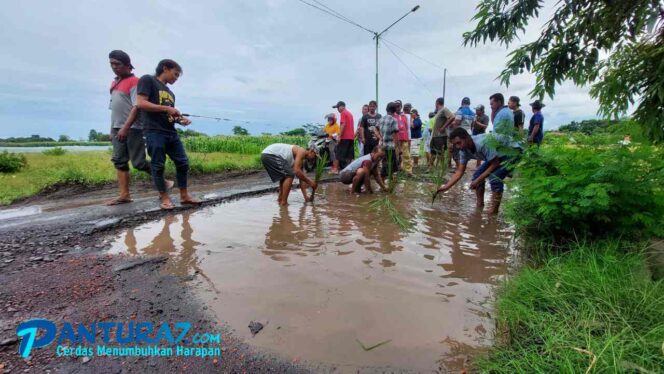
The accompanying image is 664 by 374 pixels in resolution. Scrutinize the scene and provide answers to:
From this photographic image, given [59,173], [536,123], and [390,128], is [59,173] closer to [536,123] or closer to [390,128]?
[390,128]

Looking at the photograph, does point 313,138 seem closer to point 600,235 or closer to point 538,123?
point 538,123

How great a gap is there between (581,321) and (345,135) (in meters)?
6.65

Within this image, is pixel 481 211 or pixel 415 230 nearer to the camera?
pixel 415 230

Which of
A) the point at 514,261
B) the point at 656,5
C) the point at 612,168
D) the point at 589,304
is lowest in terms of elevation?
the point at 514,261

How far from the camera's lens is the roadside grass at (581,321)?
139cm

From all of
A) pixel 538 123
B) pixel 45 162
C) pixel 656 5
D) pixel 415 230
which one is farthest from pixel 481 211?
pixel 45 162

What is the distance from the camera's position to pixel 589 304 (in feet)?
5.81

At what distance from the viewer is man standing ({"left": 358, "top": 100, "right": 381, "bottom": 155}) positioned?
737 centimetres

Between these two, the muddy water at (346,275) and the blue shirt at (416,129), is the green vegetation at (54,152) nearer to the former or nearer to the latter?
the muddy water at (346,275)

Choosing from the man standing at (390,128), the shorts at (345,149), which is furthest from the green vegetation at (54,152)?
the man standing at (390,128)

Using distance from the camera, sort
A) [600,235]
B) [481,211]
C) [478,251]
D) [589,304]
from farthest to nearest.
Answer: [481,211], [478,251], [600,235], [589,304]

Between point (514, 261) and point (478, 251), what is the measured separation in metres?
0.34

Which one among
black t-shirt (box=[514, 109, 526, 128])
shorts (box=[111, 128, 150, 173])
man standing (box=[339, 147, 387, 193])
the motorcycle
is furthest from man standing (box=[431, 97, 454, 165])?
shorts (box=[111, 128, 150, 173])

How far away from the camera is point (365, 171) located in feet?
18.9
